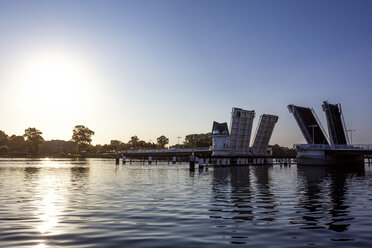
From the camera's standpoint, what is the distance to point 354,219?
11133mm

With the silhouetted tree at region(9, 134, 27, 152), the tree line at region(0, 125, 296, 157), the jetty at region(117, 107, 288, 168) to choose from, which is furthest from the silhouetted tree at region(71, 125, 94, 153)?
the jetty at region(117, 107, 288, 168)

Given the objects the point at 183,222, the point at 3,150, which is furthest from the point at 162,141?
the point at 183,222

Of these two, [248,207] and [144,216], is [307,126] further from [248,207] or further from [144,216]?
[144,216]

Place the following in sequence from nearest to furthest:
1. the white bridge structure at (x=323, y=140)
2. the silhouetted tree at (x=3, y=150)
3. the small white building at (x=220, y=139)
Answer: the white bridge structure at (x=323, y=140) < the small white building at (x=220, y=139) < the silhouetted tree at (x=3, y=150)

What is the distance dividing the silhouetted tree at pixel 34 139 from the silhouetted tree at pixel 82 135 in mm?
17352

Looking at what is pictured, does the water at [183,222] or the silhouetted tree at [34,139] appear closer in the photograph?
the water at [183,222]

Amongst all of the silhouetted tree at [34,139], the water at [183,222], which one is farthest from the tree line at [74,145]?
the water at [183,222]

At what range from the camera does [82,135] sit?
6806 inches

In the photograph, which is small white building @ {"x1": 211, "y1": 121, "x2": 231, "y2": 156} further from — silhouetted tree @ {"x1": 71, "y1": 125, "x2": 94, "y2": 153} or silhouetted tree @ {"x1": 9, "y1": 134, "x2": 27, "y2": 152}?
silhouetted tree @ {"x1": 9, "y1": 134, "x2": 27, "y2": 152}

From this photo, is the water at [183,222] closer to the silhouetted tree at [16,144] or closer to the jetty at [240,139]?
the jetty at [240,139]

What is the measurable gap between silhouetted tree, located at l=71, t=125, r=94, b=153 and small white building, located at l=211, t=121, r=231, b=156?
112 m

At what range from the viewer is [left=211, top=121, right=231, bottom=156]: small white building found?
7569 cm

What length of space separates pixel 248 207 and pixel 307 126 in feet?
185

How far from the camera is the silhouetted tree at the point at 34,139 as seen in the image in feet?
550
